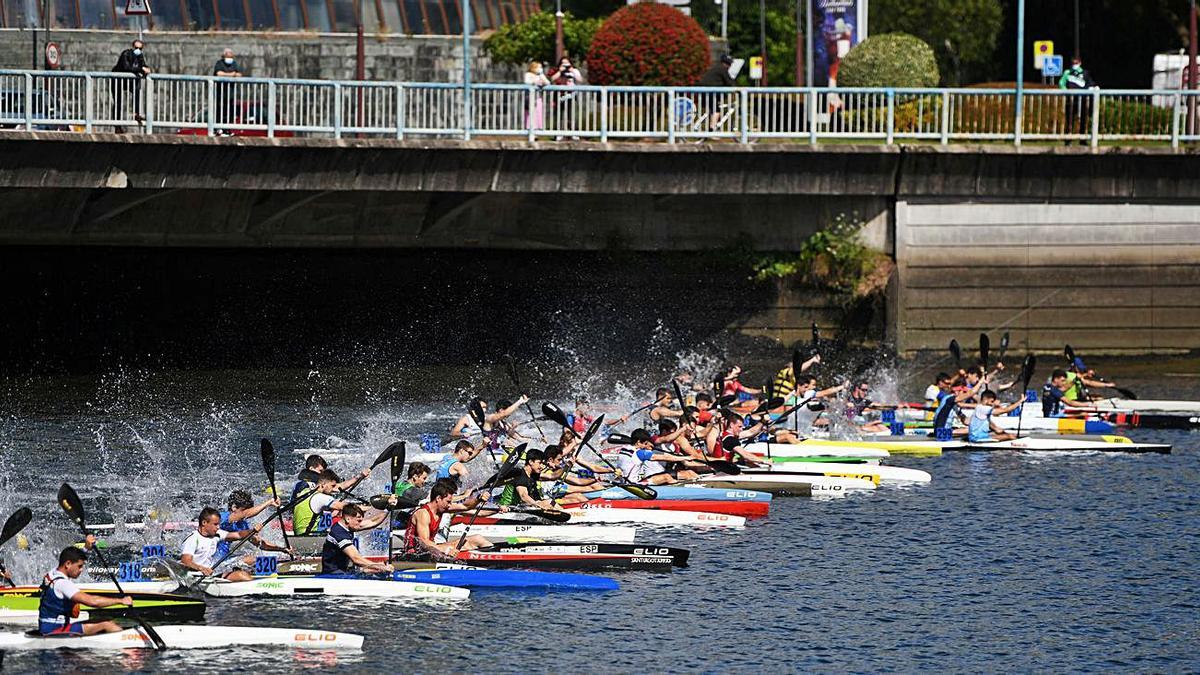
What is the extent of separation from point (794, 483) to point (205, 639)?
12.6 m

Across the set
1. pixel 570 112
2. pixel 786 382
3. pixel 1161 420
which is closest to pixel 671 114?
pixel 570 112

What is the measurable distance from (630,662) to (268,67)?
34.9m

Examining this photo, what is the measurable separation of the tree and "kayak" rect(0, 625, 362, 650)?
2140 inches

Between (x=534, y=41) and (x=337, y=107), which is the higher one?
(x=534, y=41)

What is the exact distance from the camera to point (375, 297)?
43.3 m

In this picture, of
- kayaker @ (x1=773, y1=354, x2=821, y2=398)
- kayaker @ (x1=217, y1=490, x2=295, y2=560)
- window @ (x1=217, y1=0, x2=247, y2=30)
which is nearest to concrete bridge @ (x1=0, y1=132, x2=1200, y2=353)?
kayaker @ (x1=773, y1=354, x2=821, y2=398)

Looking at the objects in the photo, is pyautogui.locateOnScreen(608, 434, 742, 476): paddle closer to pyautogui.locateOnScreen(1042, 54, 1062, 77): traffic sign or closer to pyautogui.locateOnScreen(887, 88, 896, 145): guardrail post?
pyautogui.locateOnScreen(887, 88, 896, 145): guardrail post

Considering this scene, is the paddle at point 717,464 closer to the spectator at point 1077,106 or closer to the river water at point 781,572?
the river water at point 781,572

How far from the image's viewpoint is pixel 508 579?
23016 mm

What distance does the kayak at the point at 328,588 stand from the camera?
22.0m

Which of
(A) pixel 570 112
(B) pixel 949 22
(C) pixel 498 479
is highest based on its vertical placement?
(B) pixel 949 22

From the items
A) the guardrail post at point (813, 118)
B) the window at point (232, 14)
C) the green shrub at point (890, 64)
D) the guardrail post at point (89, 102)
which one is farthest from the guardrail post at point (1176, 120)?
the window at point (232, 14)

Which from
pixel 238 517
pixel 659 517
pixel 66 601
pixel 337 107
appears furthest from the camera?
pixel 337 107

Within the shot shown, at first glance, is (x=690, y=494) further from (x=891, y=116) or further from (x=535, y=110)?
(x=891, y=116)
